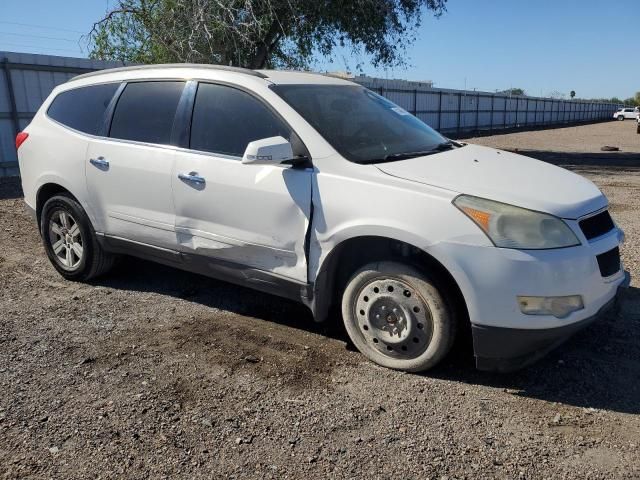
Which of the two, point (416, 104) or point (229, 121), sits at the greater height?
point (229, 121)

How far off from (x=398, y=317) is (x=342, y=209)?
2.42ft

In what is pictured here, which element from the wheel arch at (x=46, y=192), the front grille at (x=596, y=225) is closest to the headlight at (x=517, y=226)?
the front grille at (x=596, y=225)

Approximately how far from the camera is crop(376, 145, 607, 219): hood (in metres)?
3.14

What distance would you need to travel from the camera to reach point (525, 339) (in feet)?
10.1

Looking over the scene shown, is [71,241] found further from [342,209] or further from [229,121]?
[342,209]

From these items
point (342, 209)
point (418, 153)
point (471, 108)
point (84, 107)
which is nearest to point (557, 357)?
point (418, 153)

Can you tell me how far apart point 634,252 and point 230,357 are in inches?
183

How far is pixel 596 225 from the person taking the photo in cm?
333

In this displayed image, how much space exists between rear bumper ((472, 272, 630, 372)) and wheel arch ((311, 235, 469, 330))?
0.22 metres

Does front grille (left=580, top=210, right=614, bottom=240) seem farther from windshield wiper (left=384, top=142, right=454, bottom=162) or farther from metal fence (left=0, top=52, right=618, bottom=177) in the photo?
metal fence (left=0, top=52, right=618, bottom=177)

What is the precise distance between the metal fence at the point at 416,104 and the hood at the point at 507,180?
11221 mm

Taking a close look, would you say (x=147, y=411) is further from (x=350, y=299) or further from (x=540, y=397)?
(x=540, y=397)

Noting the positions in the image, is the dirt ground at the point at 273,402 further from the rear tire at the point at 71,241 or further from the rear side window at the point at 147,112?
the rear side window at the point at 147,112

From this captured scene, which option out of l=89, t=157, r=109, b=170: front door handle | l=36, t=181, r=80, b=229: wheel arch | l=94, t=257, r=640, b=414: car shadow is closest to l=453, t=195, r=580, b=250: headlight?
l=94, t=257, r=640, b=414: car shadow
